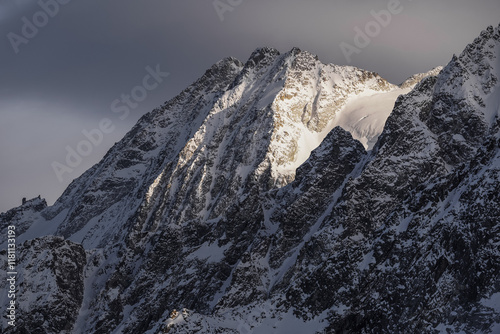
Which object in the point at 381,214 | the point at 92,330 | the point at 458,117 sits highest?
the point at 458,117

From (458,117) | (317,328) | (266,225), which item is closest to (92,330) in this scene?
(266,225)

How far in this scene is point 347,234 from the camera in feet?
518

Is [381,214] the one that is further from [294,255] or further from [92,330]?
[92,330]

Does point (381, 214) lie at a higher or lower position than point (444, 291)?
higher

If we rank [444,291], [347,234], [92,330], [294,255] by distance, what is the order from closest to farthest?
[444,291] < [347,234] < [294,255] < [92,330]

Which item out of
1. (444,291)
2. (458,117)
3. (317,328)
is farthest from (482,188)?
(458,117)

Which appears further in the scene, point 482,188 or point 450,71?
point 450,71

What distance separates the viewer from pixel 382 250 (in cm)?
13825

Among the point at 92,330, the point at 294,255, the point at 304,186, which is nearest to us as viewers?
the point at 294,255

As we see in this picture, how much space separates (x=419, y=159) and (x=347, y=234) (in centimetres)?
1915

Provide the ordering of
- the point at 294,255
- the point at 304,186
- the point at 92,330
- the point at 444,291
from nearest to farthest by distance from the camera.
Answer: the point at 444,291
the point at 294,255
the point at 304,186
the point at 92,330

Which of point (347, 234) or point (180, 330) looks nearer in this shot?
point (180, 330)

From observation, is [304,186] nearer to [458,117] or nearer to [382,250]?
[458,117]

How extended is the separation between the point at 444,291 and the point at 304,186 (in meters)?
63.9
